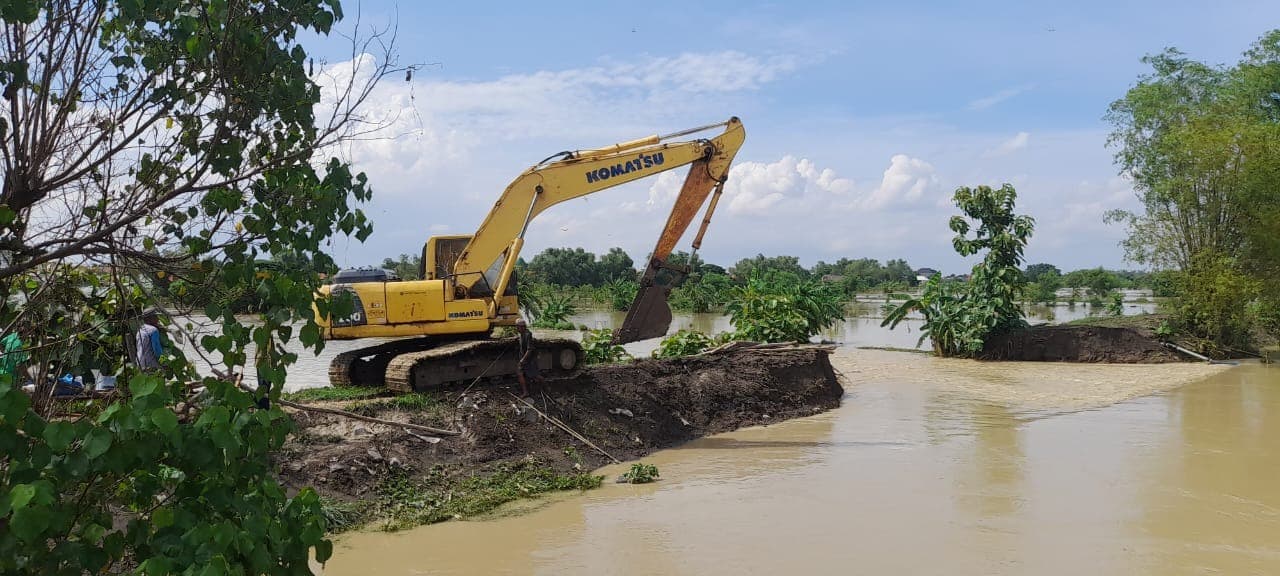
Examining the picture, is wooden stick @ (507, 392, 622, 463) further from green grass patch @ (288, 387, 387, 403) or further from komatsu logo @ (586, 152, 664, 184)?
komatsu logo @ (586, 152, 664, 184)

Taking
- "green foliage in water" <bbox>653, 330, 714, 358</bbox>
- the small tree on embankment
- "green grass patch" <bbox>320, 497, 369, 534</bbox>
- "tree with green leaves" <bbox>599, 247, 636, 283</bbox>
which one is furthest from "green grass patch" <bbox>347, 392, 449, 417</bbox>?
"tree with green leaves" <bbox>599, 247, 636, 283</bbox>

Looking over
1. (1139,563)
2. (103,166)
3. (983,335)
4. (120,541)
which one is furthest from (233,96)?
(983,335)

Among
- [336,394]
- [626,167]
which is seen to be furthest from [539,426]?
[626,167]

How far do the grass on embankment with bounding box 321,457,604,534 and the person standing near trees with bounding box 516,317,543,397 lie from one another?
5.01 feet

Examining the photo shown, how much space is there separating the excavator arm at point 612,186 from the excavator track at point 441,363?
577mm

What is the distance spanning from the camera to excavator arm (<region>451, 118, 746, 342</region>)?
11.5 metres

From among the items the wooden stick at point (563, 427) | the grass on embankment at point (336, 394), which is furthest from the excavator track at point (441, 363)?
the wooden stick at point (563, 427)

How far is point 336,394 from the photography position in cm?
1062

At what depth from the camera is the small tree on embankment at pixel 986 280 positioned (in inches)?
858

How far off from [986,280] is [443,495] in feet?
55.3

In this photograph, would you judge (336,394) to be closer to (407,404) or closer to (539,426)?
(407,404)

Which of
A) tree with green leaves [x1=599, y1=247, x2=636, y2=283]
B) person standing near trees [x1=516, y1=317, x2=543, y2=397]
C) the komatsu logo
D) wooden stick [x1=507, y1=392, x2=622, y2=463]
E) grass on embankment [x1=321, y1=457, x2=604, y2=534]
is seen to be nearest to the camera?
grass on embankment [x1=321, y1=457, x2=604, y2=534]

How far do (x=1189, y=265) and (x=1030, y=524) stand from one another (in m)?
17.9

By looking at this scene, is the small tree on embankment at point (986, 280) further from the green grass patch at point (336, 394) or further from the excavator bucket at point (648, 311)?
the green grass patch at point (336, 394)
